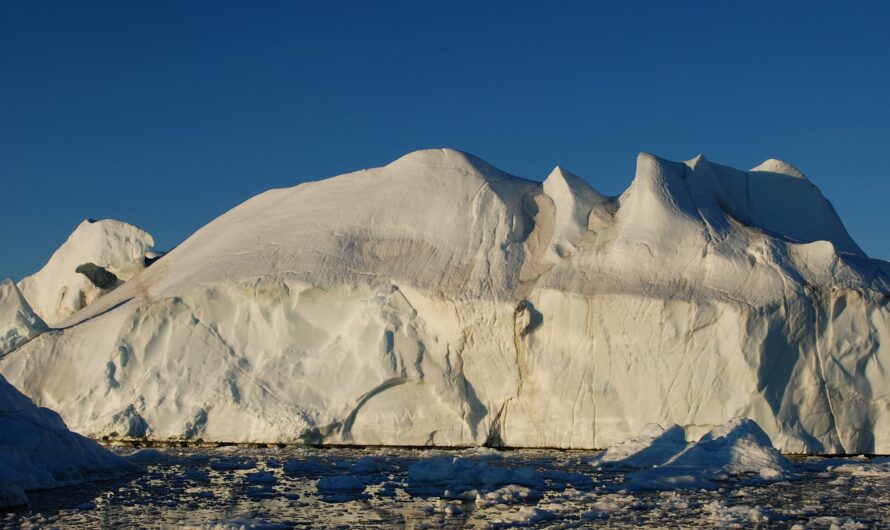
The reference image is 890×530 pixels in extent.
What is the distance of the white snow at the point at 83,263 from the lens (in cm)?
2208

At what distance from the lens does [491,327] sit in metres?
16.7

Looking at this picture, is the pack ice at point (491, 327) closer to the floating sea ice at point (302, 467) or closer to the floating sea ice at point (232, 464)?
the floating sea ice at point (232, 464)

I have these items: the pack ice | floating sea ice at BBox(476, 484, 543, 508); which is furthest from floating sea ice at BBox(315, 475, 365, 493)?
the pack ice

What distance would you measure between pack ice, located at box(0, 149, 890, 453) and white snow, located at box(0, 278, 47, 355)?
28.8 inches

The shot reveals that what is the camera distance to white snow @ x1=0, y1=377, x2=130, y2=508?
1135 centimetres

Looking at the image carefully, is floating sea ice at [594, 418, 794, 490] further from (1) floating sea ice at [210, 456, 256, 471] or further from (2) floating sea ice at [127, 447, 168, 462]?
(2) floating sea ice at [127, 447, 168, 462]

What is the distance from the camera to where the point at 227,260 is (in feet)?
61.0

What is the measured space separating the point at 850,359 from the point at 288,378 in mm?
9129

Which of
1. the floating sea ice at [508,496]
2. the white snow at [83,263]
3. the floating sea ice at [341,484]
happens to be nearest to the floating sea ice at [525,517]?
the floating sea ice at [508,496]

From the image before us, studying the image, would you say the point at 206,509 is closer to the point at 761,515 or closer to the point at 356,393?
the point at 761,515

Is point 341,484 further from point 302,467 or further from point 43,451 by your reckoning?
point 43,451

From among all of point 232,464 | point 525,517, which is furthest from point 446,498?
point 232,464

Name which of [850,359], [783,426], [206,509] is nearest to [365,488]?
[206,509]

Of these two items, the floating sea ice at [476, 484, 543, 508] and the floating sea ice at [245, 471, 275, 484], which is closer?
the floating sea ice at [476, 484, 543, 508]
